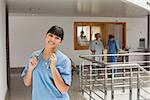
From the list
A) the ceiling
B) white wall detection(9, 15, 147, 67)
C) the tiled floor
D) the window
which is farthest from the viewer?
the window

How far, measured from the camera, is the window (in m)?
10.9

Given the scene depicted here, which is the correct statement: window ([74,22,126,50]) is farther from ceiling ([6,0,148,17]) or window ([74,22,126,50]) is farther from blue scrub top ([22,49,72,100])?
blue scrub top ([22,49,72,100])

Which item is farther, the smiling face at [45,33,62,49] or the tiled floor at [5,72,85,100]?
the tiled floor at [5,72,85,100]

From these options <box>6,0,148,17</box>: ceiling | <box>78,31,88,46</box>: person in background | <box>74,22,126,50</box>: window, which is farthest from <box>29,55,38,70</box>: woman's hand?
<box>78,31,88,46</box>: person in background

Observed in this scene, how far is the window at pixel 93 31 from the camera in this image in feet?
35.7

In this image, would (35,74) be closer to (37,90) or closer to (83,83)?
(37,90)

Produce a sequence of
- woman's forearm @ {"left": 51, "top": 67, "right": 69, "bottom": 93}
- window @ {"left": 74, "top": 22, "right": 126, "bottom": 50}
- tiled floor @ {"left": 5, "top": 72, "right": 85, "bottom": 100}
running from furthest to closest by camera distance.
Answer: window @ {"left": 74, "top": 22, "right": 126, "bottom": 50} → tiled floor @ {"left": 5, "top": 72, "right": 85, "bottom": 100} → woman's forearm @ {"left": 51, "top": 67, "right": 69, "bottom": 93}

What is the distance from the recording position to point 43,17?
10.5 meters

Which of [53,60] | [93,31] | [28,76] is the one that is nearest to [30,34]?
[93,31]

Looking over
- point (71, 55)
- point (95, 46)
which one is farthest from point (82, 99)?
point (71, 55)

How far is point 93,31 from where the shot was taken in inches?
440

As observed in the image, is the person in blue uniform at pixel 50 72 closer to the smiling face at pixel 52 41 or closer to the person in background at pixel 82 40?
the smiling face at pixel 52 41

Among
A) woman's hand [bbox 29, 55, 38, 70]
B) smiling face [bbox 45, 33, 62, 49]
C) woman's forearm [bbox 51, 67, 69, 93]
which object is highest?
smiling face [bbox 45, 33, 62, 49]

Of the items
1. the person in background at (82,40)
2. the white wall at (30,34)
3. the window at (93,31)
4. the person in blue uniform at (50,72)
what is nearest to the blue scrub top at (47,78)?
the person in blue uniform at (50,72)
